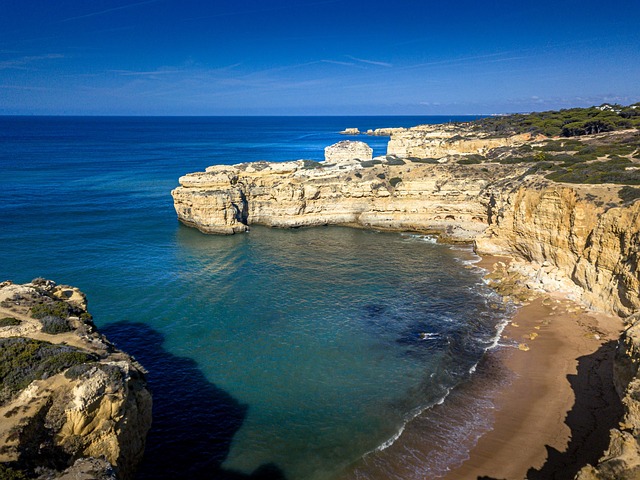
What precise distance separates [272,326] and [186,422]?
855 cm

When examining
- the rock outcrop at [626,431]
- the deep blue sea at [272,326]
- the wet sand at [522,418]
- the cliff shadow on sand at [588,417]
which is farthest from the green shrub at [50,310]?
the cliff shadow on sand at [588,417]

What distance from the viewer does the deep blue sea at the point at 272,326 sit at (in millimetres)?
16359

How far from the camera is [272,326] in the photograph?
25.2m

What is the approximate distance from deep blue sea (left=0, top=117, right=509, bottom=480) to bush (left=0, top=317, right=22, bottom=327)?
21.9 feet

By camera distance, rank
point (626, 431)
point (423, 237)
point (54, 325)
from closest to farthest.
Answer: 1. point (626, 431)
2. point (54, 325)
3. point (423, 237)

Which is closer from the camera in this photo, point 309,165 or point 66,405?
point 66,405

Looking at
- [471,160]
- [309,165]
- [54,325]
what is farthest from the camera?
[309,165]

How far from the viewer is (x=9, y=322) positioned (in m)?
14.6

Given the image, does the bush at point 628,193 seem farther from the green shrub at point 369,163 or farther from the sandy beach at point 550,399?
the green shrub at point 369,163

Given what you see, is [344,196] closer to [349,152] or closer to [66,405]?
[349,152]

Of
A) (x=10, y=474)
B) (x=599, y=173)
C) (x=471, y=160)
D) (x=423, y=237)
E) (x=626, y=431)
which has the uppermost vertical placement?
(x=471, y=160)

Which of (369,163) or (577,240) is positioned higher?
(369,163)

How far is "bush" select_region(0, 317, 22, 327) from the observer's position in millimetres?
14484

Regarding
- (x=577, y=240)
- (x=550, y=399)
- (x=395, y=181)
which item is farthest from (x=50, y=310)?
(x=395, y=181)
